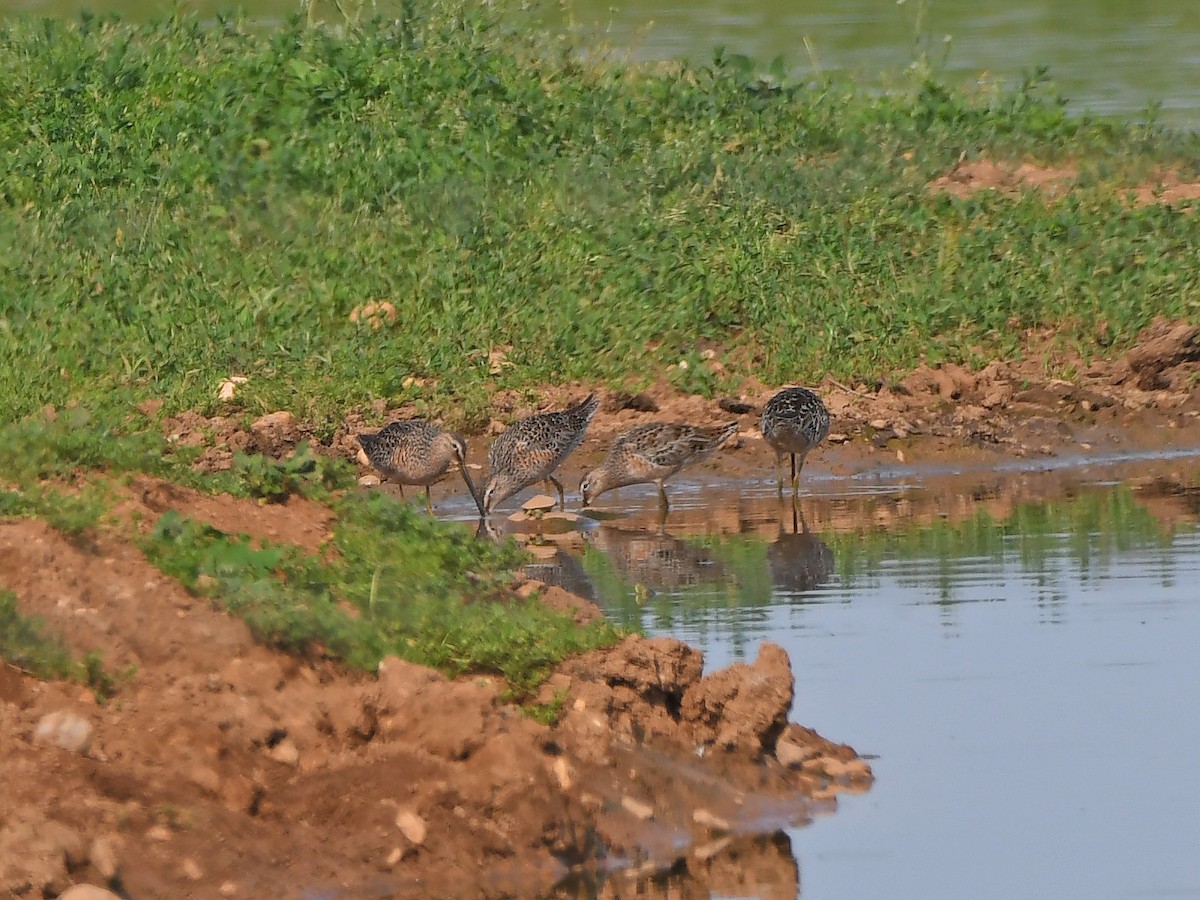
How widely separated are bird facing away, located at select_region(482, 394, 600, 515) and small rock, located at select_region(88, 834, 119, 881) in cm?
639

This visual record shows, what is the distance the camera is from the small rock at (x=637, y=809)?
7.11 m

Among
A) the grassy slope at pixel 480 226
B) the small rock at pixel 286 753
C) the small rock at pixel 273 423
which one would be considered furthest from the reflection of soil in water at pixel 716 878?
the grassy slope at pixel 480 226

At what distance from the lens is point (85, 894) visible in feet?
19.8

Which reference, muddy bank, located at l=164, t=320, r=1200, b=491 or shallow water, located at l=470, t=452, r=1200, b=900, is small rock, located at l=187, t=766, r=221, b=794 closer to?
shallow water, located at l=470, t=452, r=1200, b=900

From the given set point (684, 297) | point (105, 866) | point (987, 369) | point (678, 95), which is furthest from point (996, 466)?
point (105, 866)

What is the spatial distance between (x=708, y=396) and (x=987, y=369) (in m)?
1.65

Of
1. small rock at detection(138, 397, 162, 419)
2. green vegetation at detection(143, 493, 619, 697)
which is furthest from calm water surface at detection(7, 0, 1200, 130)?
green vegetation at detection(143, 493, 619, 697)

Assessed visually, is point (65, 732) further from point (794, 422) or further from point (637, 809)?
point (794, 422)

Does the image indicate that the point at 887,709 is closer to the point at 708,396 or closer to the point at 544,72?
the point at 708,396

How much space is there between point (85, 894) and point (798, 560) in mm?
5469

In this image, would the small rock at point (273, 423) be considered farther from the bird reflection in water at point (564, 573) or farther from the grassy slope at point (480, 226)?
the bird reflection in water at point (564, 573)

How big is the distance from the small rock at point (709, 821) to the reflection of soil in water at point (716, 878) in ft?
0.21

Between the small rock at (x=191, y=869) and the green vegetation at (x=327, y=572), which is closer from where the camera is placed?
the small rock at (x=191, y=869)

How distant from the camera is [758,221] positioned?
15203mm
